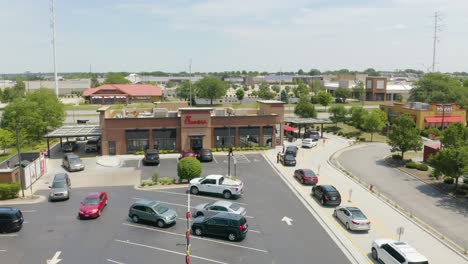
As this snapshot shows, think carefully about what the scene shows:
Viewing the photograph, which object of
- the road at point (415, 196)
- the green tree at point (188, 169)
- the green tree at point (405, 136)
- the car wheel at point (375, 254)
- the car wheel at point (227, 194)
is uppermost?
the green tree at point (405, 136)

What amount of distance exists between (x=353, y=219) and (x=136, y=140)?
3382 cm

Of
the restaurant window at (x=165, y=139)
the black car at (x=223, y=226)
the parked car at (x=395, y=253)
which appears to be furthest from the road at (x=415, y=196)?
the restaurant window at (x=165, y=139)

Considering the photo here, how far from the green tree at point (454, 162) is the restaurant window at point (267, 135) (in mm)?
23959

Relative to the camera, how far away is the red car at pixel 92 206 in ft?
89.9

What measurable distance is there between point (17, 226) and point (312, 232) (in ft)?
63.8

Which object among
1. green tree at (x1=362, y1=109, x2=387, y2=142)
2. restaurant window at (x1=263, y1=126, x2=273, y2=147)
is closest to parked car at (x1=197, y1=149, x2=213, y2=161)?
restaurant window at (x1=263, y1=126, x2=273, y2=147)

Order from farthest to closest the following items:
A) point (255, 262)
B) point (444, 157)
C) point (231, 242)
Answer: point (444, 157) → point (231, 242) → point (255, 262)

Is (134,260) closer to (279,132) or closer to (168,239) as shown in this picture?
(168,239)

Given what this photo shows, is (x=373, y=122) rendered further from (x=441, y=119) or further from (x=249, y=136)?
(x=249, y=136)

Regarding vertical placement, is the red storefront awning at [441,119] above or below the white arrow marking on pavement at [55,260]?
above

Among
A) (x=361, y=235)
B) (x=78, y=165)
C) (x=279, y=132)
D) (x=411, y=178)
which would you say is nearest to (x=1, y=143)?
(x=78, y=165)

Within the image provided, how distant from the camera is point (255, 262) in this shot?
69.3 feet

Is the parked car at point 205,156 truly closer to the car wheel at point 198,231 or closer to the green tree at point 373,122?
the car wheel at point 198,231

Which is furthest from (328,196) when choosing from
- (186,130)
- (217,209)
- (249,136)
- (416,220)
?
(186,130)
